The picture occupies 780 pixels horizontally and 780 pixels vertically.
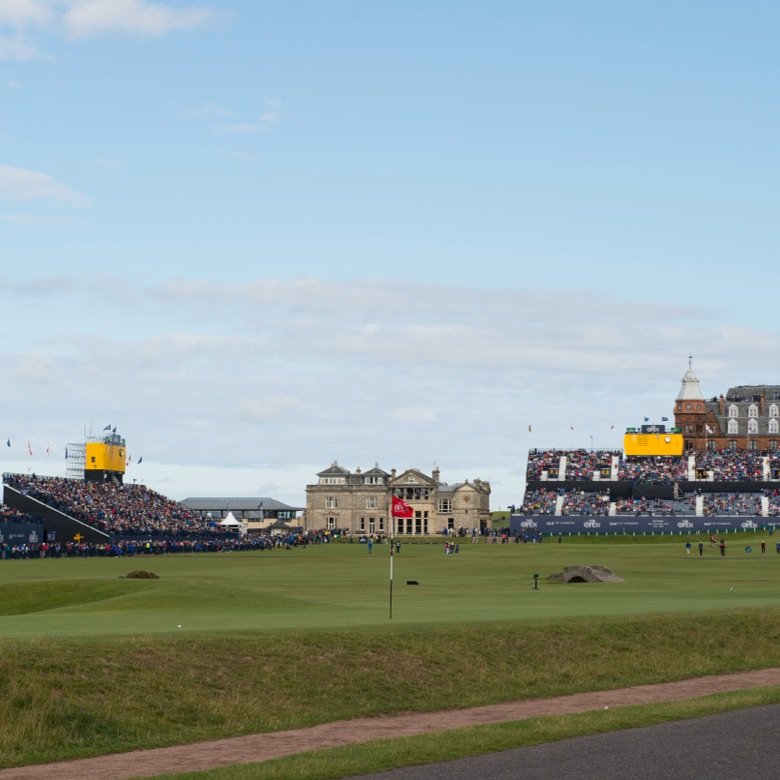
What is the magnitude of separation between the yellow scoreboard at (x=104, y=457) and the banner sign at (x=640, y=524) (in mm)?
51684

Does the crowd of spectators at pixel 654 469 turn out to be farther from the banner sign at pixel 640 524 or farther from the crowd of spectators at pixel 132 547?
the crowd of spectators at pixel 132 547

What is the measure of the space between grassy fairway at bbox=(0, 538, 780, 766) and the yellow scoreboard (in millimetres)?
111013

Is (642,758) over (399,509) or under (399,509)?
under

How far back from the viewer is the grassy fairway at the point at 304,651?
2417 cm

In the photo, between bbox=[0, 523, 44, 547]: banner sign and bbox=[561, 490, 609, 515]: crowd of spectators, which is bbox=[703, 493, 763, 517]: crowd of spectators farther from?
bbox=[0, 523, 44, 547]: banner sign

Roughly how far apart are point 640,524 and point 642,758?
430 ft

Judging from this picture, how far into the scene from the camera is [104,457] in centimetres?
16950

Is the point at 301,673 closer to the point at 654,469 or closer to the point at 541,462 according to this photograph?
the point at 654,469

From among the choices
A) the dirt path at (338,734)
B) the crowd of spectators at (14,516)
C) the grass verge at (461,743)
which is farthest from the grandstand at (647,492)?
the grass verge at (461,743)

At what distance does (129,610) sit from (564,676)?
19.7m

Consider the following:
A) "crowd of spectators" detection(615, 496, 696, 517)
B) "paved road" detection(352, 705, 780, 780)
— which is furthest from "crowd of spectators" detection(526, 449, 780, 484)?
"paved road" detection(352, 705, 780, 780)

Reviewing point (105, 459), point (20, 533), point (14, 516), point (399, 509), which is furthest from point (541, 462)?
point (399, 509)

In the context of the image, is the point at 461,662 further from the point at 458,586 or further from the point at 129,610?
the point at 458,586

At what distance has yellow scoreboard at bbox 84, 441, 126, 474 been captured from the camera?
550 ft
